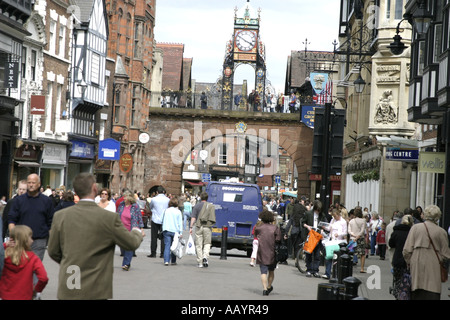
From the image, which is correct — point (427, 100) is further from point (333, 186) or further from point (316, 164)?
point (333, 186)

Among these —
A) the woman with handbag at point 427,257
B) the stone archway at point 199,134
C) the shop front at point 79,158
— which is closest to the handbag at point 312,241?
the woman with handbag at point 427,257

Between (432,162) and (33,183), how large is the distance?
41.0ft

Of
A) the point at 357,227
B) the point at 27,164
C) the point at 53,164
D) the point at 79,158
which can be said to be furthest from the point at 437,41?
the point at 79,158

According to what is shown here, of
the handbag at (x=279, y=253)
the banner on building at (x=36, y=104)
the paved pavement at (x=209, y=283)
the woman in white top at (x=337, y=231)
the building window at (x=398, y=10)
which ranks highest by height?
the building window at (x=398, y=10)

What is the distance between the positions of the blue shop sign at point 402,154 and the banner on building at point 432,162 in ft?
13.6

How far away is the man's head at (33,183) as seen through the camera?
40.2ft

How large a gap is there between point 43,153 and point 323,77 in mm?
18636

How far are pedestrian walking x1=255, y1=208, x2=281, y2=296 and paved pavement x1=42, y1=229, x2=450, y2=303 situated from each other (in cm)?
23

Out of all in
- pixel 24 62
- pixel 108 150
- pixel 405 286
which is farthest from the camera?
pixel 108 150

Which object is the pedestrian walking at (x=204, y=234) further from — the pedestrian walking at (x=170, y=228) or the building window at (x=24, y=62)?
the building window at (x=24, y=62)

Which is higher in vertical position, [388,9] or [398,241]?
[388,9]

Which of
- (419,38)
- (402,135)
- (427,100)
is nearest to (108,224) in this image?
(427,100)

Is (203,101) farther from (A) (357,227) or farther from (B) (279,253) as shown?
(B) (279,253)

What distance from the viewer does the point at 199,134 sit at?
212ft
